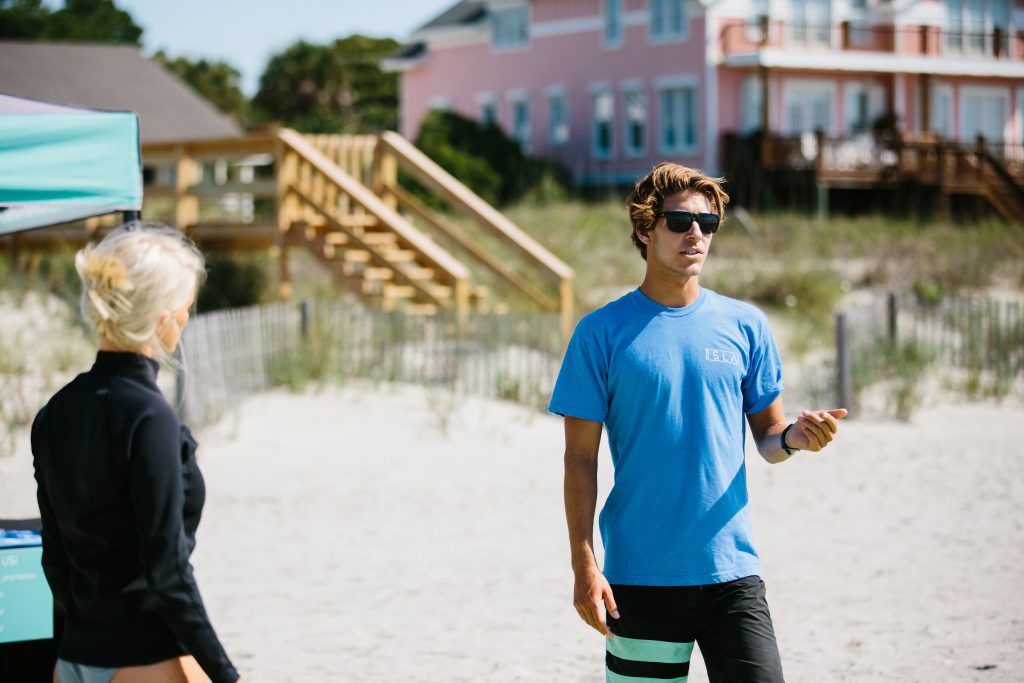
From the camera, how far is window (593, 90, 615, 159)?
126 ft

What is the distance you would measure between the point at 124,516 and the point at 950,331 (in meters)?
14.3

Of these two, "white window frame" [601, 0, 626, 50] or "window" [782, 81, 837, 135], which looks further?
"white window frame" [601, 0, 626, 50]

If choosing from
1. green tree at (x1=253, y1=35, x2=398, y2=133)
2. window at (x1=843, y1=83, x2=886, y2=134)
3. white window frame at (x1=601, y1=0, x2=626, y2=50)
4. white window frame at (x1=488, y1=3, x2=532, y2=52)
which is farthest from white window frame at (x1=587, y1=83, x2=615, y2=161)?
green tree at (x1=253, y1=35, x2=398, y2=133)

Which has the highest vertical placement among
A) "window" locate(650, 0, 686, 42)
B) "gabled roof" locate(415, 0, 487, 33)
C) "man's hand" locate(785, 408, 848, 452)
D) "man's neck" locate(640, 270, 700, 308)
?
"gabled roof" locate(415, 0, 487, 33)

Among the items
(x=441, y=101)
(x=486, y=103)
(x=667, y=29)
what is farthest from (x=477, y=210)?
(x=441, y=101)

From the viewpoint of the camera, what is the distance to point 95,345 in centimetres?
1327

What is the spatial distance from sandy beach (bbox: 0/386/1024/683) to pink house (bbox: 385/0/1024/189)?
77.4 feet

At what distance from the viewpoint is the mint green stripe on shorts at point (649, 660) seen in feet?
11.4

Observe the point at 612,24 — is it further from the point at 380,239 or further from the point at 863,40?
the point at 380,239

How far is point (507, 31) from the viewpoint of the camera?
4122cm

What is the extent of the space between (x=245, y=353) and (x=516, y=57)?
30110mm

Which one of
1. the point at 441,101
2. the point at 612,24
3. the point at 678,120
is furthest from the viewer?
the point at 441,101

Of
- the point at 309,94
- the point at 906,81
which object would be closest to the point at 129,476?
the point at 906,81

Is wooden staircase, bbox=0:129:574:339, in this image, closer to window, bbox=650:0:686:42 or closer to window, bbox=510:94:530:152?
window, bbox=650:0:686:42
